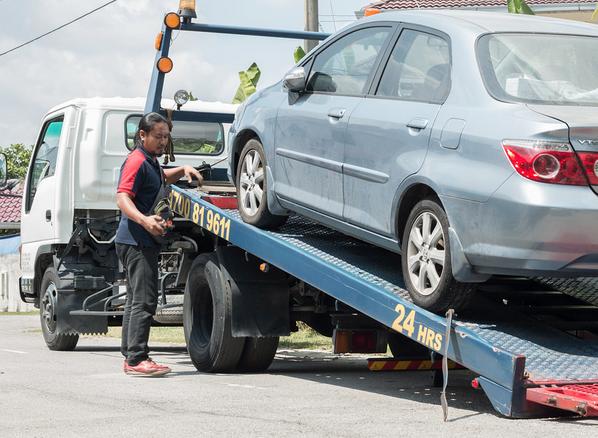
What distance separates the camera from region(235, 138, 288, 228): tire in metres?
8.80

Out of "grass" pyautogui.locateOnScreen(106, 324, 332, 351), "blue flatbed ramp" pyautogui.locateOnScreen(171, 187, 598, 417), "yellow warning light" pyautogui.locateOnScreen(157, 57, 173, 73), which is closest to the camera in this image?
"blue flatbed ramp" pyautogui.locateOnScreen(171, 187, 598, 417)

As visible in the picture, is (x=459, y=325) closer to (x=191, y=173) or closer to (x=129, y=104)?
(x=191, y=173)

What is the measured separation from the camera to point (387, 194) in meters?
7.21

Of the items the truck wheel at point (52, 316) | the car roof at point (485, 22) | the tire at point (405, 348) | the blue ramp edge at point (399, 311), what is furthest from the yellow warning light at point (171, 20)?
the tire at point (405, 348)

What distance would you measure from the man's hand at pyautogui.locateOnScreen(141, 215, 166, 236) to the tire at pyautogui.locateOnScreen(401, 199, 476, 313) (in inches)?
97.4

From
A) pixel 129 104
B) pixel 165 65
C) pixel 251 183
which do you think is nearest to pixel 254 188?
pixel 251 183

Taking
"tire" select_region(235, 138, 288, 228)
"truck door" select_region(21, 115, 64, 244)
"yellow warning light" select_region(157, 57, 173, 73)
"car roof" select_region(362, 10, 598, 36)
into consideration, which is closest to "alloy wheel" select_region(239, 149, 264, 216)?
"tire" select_region(235, 138, 288, 228)

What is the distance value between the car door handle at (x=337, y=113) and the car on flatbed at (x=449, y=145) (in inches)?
0.5

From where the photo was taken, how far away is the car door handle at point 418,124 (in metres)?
6.93

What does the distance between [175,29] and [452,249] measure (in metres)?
5.10

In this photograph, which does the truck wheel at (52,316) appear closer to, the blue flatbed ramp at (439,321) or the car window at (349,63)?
the blue flatbed ramp at (439,321)

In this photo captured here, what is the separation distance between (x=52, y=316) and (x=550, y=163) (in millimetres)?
7509

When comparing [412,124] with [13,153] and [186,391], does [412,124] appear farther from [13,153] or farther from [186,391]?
[13,153]

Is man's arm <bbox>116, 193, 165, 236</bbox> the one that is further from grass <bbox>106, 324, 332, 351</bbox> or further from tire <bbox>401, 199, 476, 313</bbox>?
grass <bbox>106, 324, 332, 351</bbox>
